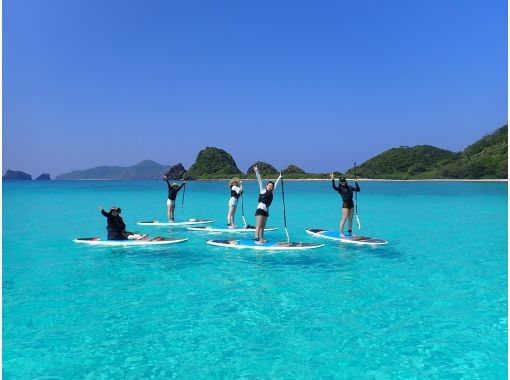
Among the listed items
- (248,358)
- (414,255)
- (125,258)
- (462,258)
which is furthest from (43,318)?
(462,258)

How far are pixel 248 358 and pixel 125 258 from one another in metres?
10.4

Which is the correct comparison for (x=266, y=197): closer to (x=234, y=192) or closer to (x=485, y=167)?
(x=234, y=192)

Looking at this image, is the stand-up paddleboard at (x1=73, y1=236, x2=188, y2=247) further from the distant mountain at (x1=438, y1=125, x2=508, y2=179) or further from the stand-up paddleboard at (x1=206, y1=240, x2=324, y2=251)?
the distant mountain at (x1=438, y1=125, x2=508, y2=179)

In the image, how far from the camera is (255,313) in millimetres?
10062

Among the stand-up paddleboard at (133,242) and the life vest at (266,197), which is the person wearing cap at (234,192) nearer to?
the stand-up paddleboard at (133,242)

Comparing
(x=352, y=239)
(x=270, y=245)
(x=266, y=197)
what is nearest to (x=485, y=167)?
(x=352, y=239)

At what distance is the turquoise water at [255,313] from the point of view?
7488mm

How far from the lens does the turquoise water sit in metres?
7.49

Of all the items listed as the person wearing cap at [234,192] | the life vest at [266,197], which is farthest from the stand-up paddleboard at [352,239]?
the person wearing cap at [234,192]

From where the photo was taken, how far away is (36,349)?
8133 millimetres

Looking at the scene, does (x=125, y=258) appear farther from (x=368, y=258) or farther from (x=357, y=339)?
(x=357, y=339)

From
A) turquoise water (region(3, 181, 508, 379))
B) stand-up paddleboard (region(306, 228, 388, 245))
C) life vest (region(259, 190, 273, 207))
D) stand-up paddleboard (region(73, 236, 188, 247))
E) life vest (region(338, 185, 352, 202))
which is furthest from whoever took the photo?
life vest (region(338, 185, 352, 202))

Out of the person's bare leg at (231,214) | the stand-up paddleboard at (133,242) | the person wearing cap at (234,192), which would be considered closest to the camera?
the stand-up paddleboard at (133,242)

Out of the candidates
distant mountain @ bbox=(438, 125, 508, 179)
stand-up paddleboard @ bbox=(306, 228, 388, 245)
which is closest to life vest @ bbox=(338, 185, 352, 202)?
stand-up paddleboard @ bbox=(306, 228, 388, 245)
